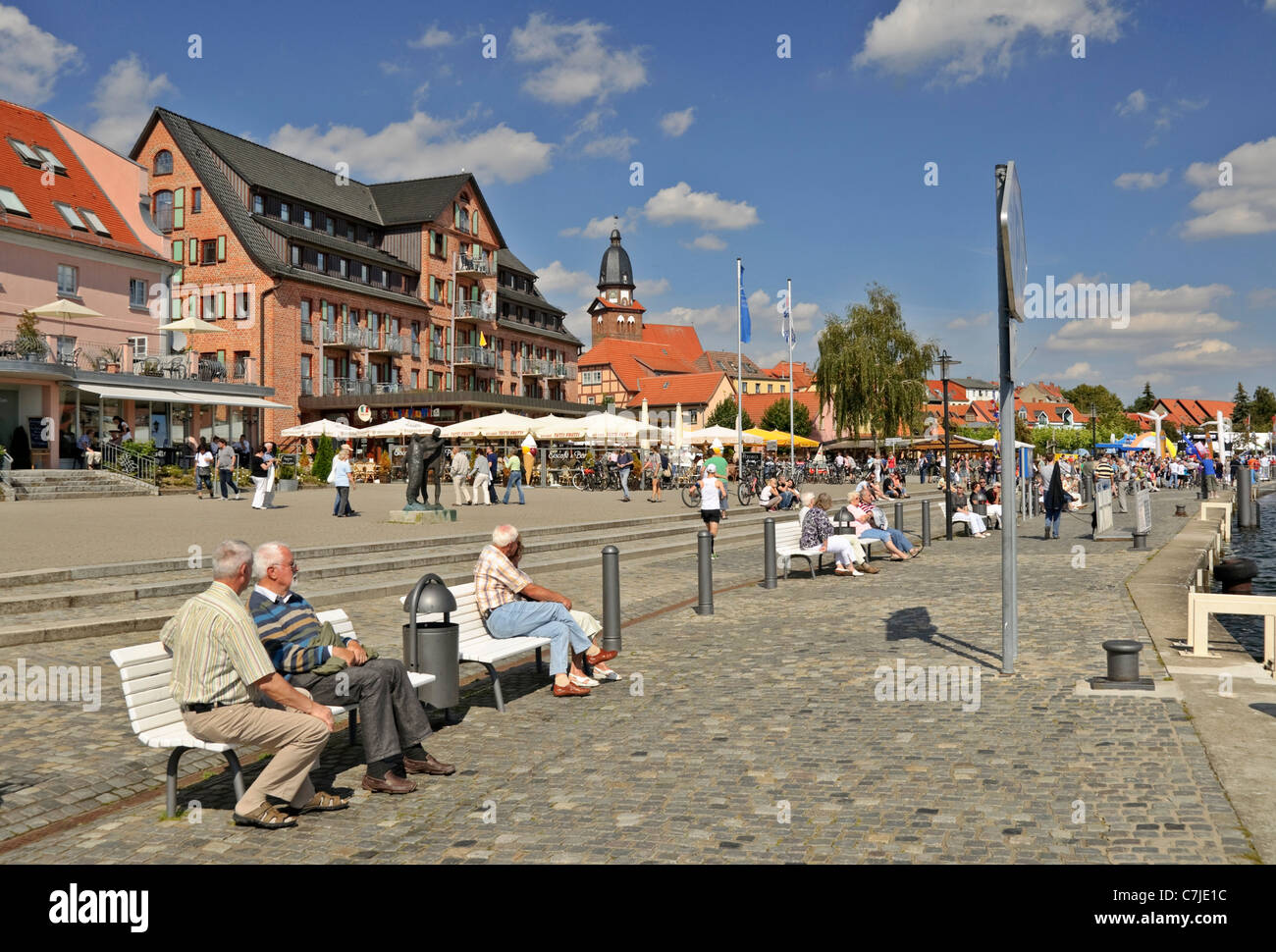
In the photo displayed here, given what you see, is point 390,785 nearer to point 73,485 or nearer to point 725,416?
point 73,485

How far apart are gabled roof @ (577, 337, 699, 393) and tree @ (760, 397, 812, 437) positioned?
22.0 m

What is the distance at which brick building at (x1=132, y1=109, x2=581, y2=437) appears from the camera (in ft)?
167

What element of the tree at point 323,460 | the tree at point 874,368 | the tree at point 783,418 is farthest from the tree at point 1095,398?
the tree at point 323,460

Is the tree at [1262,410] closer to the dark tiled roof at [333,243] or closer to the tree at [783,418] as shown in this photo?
the tree at [783,418]

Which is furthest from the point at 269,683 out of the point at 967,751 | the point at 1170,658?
the point at 1170,658

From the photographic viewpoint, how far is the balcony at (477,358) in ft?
212

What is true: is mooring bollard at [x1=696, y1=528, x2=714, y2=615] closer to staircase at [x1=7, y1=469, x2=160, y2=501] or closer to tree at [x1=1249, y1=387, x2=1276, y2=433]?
staircase at [x1=7, y1=469, x2=160, y2=501]

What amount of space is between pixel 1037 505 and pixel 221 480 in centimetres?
2384

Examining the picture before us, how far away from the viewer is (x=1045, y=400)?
173250mm

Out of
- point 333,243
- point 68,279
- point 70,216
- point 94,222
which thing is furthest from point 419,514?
point 333,243

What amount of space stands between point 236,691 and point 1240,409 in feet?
577

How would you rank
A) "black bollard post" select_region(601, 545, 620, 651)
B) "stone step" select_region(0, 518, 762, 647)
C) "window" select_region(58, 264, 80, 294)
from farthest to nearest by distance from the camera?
1. "window" select_region(58, 264, 80, 294)
2. "stone step" select_region(0, 518, 762, 647)
3. "black bollard post" select_region(601, 545, 620, 651)

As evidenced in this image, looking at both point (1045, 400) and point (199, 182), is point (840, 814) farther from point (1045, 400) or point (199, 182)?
point (1045, 400)

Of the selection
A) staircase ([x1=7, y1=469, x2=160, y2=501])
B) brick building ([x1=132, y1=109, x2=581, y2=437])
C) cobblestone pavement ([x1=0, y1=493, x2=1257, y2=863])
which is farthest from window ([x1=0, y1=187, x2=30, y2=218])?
cobblestone pavement ([x1=0, y1=493, x2=1257, y2=863])
